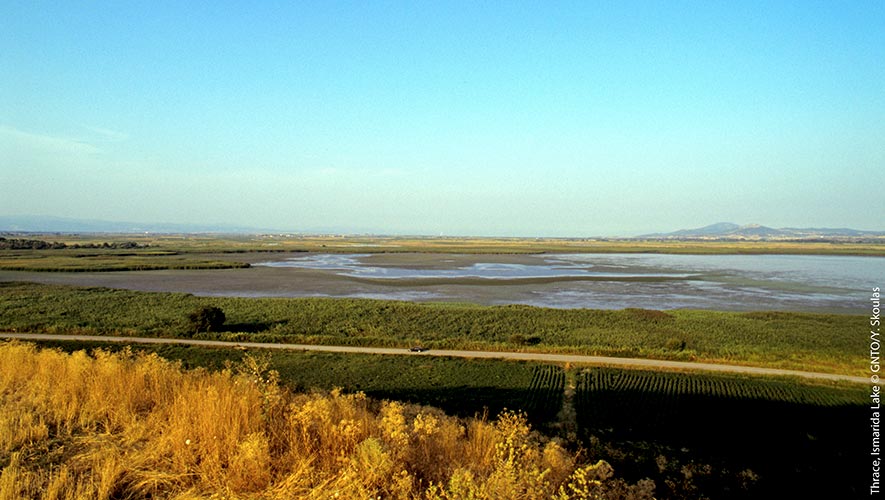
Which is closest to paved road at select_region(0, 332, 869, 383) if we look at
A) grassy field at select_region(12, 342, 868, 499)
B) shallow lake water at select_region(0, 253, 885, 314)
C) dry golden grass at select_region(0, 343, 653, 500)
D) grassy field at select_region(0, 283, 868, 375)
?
grassy field at select_region(0, 283, 868, 375)

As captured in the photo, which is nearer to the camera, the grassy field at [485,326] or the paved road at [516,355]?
the paved road at [516,355]

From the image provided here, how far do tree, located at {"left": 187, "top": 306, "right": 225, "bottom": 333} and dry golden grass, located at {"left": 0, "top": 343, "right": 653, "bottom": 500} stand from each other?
27.6 metres

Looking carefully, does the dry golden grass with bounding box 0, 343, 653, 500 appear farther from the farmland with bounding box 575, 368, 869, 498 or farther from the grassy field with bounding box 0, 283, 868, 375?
the grassy field with bounding box 0, 283, 868, 375

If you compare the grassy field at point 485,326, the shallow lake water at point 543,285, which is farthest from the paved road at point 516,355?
the shallow lake water at point 543,285

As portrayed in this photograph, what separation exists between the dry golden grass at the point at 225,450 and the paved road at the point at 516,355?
20335 millimetres

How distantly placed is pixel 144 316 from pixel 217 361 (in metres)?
17.3

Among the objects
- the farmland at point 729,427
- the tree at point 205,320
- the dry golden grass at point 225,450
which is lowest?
the farmland at point 729,427

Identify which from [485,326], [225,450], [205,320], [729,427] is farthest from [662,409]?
[205,320]

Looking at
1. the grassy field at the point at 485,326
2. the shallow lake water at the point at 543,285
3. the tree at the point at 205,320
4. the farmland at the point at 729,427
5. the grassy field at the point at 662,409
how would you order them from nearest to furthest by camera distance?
the grassy field at the point at 662,409
the farmland at the point at 729,427
the grassy field at the point at 485,326
the tree at the point at 205,320
the shallow lake water at the point at 543,285

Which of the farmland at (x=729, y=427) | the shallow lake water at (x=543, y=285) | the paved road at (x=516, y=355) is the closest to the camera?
the farmland at (x=729, y=427)

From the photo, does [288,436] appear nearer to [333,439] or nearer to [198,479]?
[333,439]

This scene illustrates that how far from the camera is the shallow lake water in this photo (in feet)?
160

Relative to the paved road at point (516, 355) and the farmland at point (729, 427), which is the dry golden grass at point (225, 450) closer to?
the farmland at point (729, 427)

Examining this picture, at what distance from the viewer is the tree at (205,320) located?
34.1 metres
